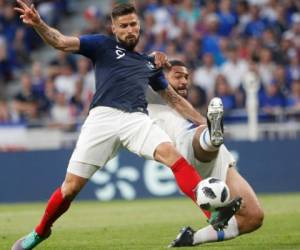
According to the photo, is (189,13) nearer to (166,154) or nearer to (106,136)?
(106,136)

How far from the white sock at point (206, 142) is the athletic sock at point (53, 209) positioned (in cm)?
138

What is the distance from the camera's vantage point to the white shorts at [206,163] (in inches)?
383

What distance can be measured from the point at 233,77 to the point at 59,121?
367 centimetres

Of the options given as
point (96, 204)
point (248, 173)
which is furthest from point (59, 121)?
point (248, 173)

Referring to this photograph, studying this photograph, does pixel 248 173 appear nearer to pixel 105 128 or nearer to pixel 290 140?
pixel 290 140

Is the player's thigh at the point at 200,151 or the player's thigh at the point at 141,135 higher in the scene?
the player's thigh at the point at 141,135

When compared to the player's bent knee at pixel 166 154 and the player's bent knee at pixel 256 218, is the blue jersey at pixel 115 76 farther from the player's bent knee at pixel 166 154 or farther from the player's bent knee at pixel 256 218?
the player's bent knee at pixel 256 218

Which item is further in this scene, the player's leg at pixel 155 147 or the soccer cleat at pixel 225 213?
the player's leg at pixel 155 147

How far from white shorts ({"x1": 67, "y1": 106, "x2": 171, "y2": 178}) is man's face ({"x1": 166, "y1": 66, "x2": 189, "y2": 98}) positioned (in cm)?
127

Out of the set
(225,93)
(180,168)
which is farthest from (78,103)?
(180,168)

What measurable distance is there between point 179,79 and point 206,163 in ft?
3.55

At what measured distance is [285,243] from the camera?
9594 millimetres

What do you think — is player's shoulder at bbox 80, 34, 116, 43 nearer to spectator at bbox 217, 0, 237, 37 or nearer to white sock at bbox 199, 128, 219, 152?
white sock at bbox 199, 128, 219, 152

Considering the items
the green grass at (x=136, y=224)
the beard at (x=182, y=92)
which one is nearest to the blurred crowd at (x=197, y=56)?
the green grass at (x=136, y=224)
